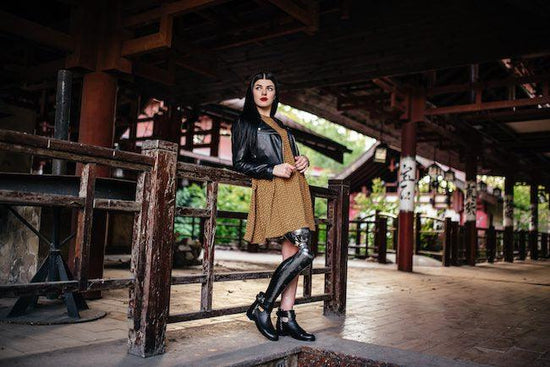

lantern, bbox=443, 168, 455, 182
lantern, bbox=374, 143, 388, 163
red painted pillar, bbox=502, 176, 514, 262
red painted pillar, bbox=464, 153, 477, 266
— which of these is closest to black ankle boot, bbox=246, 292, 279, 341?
lantern, bbox=374, 143, 388, 163

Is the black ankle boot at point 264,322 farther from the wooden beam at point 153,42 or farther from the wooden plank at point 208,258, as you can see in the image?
the wooden beam at point 153,42

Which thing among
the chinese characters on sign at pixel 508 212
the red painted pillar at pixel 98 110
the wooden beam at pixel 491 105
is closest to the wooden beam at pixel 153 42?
the red painted pillar at pixel 98 110

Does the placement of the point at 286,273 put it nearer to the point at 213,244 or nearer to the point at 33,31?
the point at 213,244

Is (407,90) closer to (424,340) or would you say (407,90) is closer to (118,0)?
(118,0)

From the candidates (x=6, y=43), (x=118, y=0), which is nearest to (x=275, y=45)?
(x=118, y=0)

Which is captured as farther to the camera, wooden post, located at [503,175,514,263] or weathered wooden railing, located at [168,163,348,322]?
wooden post, located at [503,175,514,263]

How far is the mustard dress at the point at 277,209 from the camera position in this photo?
10.5 ft

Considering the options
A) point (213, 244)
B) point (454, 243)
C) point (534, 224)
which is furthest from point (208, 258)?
point (534, 224)

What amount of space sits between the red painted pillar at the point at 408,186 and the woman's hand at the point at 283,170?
7461 mm

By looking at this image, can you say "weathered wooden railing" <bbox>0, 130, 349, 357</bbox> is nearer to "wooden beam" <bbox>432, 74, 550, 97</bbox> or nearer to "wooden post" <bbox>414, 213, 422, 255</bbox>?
"wooden beam" <bbox>432, 74, 550, 97</bbox>

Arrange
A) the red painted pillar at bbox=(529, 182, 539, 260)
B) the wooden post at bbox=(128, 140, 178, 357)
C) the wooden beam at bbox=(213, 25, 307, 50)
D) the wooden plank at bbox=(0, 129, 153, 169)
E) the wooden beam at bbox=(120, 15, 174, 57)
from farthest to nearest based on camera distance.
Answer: the red painted pillar at bbox=(529, 182, 539, 260), the wooden beam at bbox=(213, 25, 307, 50), the wooden beam at bbox=(120, 15, 174, 57), the wooden post at bbox=(128, 140, 178, 357), the wooden plank at bbox=(0, 129, 153, 169)

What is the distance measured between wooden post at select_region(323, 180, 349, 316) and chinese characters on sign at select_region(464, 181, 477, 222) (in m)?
10.4

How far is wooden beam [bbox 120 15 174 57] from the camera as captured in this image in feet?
15.5

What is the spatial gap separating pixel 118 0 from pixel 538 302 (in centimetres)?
602
